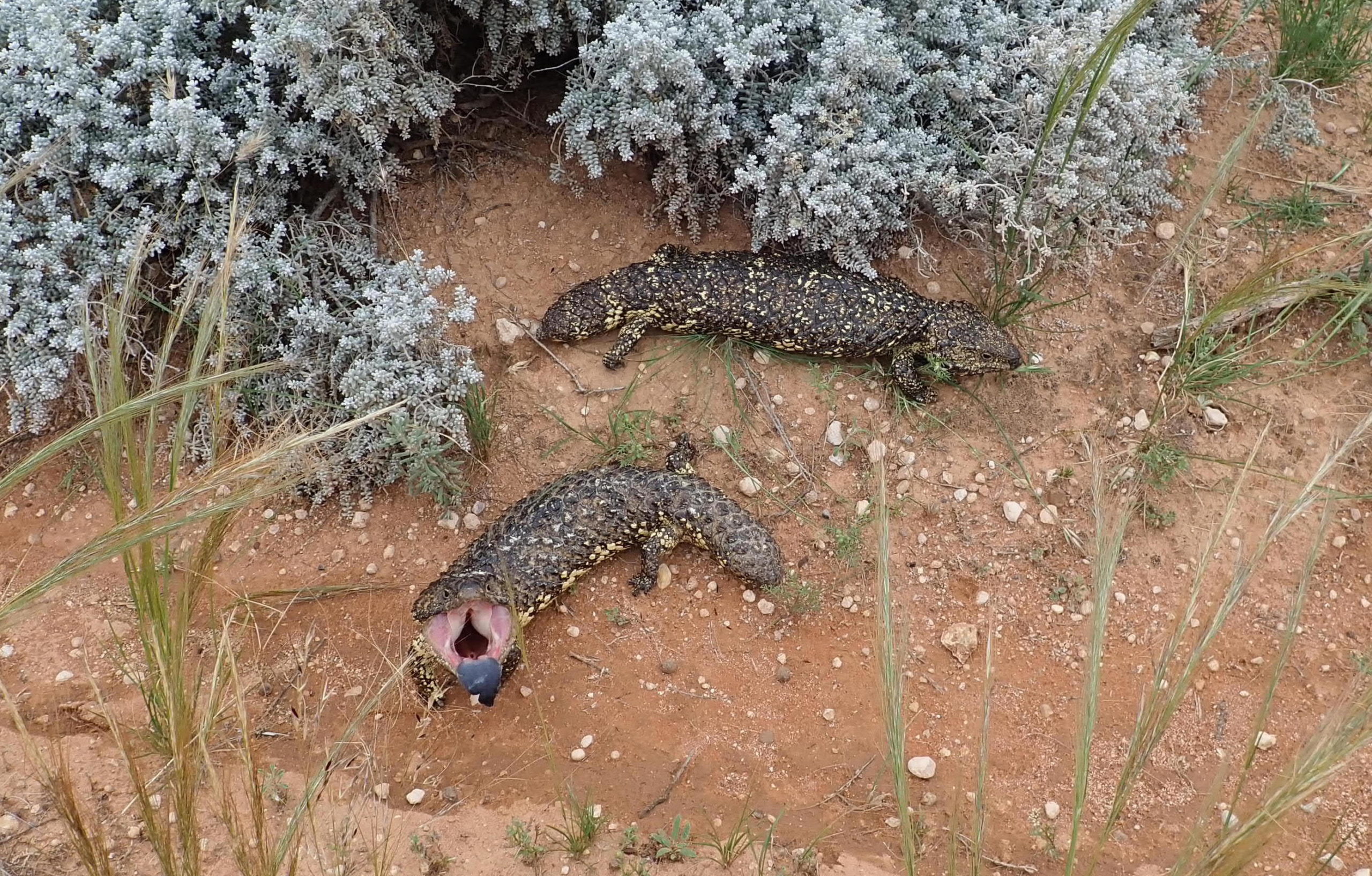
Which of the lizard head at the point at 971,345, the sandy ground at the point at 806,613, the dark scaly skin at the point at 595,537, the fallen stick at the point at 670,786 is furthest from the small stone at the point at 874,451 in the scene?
the fallen stick at the point at 670,786

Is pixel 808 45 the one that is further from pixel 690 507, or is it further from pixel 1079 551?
pixel 1079 551

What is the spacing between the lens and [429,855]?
312 cm

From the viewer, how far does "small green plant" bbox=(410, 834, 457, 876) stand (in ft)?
10.1

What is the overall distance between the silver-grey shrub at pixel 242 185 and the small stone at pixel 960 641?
210cm

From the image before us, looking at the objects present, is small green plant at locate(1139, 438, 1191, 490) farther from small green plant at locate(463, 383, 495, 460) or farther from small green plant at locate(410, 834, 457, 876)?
small green plant at locate(410, 834, 457, 876)

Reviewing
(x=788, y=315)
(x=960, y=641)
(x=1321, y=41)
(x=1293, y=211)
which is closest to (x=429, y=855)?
(x=960, y=641)

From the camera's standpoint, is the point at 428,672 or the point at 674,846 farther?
the point at 428,672

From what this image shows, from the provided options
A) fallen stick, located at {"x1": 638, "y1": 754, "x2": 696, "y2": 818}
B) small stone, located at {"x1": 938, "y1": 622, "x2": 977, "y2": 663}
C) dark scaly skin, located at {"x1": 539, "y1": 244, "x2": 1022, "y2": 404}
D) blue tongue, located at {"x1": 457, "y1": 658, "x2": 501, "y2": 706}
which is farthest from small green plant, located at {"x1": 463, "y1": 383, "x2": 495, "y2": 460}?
small stone, located at {"x1": 938, "y1": 622, "x2": 977, "y2": 663}

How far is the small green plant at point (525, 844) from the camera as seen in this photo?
3078 mm

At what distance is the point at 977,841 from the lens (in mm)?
2373

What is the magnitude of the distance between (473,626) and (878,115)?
2.66 metres

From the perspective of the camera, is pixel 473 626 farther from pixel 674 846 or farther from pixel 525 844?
pixel 674 846

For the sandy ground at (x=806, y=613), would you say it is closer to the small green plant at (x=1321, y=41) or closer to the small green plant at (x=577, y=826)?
the small green plant at (x=577, y=826)

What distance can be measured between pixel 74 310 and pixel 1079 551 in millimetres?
4162
